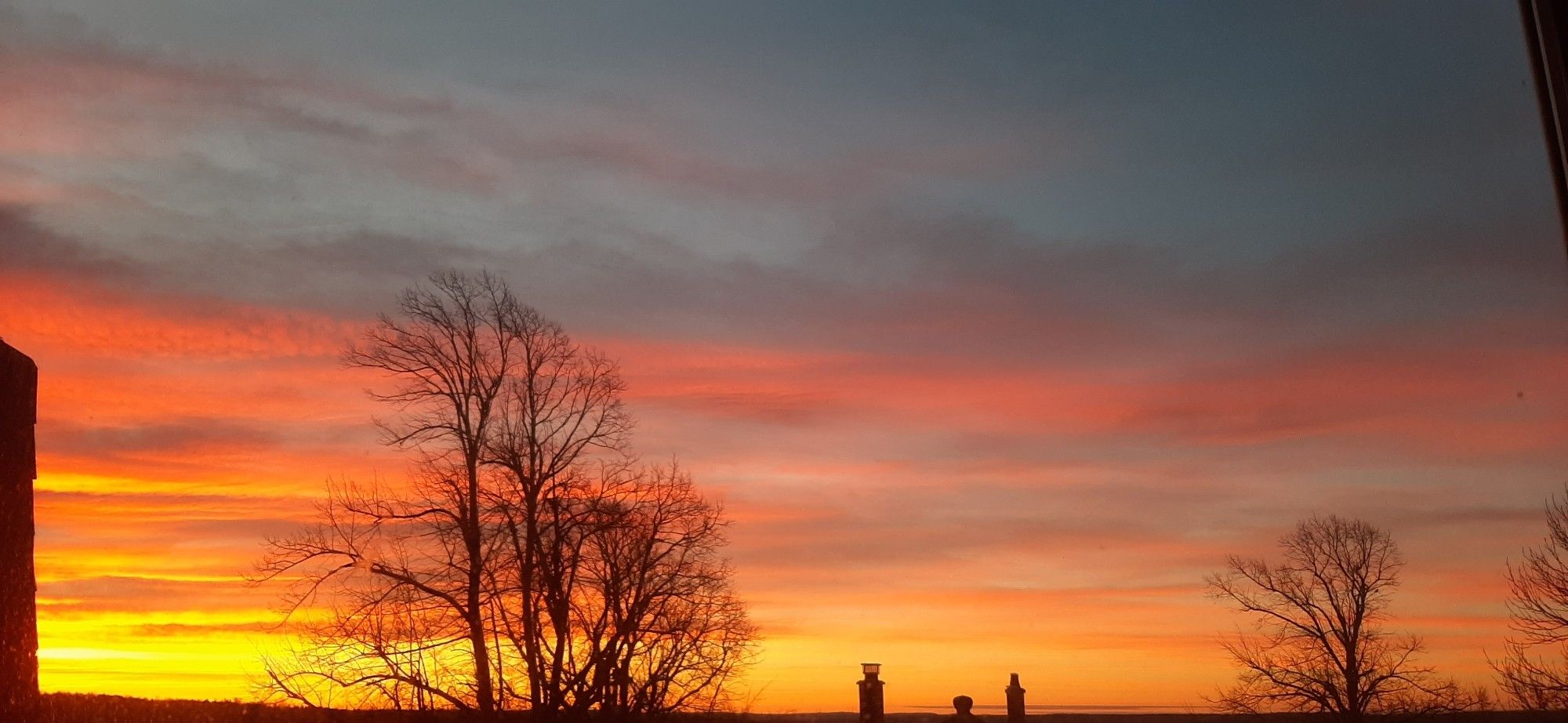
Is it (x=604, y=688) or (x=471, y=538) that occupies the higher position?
(x=471, y=538)

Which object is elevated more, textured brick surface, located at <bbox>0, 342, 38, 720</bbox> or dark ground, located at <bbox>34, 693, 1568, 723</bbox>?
textured brick surface, located at <bbox>0, 342, 38, 720</bbox>

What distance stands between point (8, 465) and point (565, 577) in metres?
26.0

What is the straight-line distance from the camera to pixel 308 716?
29.7 m

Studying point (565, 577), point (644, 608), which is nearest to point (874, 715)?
point (644, 608)

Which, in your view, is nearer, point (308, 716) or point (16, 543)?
point (16, 543)

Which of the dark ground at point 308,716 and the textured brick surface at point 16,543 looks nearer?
the textured brick surface at point 16,543

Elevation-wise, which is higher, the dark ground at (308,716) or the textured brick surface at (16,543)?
the textured brick surface at (16,543)

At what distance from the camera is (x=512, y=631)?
30938 mm

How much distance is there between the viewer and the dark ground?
2358 centimetres

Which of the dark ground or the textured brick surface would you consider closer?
the textured brick surface

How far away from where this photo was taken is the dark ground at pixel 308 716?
77.4 ft

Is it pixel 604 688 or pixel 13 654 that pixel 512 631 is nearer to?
pixel 604 688

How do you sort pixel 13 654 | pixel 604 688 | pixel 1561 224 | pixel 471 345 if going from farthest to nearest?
pixel 471 345, pixel 604 688, pixel 13 654, pixel 1561 224

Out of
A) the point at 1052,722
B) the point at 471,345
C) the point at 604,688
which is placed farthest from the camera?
the point at 1052,722
